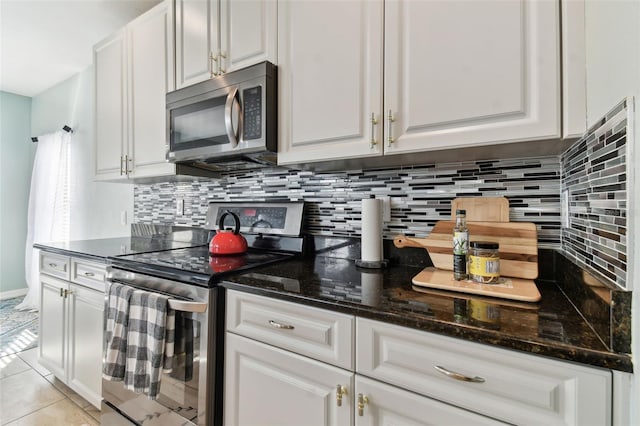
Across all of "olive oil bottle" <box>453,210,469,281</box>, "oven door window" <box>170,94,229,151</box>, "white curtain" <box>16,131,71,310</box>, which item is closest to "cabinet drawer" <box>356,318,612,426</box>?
"olive oil bottle" <box>453,210,469,281</box>

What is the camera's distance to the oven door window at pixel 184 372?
1.12m

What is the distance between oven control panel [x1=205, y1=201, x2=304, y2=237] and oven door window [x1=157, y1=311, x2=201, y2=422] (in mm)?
643

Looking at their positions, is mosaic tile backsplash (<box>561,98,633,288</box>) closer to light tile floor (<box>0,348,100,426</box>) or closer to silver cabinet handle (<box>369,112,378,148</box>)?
silver cabinet handle (<box>369,112,378,148</box>)

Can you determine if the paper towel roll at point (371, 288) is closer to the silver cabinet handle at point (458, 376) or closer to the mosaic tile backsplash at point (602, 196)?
the silver cabinet handle at point (458, 376)

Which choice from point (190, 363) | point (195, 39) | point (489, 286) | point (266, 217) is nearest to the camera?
point (489, 286)

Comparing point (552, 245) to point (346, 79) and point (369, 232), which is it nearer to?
point (369, 232)

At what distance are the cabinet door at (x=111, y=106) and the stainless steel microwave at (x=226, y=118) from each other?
573 mm

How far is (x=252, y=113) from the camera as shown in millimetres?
1356

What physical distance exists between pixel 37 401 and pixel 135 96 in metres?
1.97

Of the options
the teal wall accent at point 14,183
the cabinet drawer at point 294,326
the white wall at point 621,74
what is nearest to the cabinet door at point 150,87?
the cabinet drawer at point 294,326

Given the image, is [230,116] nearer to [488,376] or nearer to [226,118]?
[226,118]

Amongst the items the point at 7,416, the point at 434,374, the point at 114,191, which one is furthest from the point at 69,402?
the point at 434,374

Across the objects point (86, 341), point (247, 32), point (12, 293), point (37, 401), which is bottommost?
point (37, 401)

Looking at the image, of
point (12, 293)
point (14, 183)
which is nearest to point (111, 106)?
point (14, 183)
